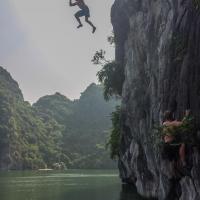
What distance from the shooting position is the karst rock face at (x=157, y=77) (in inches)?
1011

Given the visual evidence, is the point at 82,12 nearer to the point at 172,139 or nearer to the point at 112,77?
the point at 172,139

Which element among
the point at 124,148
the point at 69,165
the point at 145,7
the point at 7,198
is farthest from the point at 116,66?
the point at 69,165

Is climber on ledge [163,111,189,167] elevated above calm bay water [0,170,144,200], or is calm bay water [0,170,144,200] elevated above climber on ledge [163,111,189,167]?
climber on ledge [163,111,189,167]

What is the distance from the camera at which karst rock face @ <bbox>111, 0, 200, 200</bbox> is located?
25688 mm

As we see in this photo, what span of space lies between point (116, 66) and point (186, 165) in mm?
41167

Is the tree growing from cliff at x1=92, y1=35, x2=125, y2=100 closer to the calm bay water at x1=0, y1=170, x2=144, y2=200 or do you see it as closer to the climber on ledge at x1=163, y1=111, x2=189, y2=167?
the calm bay water at x1=0, y1=170, x2=144, y2=200

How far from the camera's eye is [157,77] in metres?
35.3

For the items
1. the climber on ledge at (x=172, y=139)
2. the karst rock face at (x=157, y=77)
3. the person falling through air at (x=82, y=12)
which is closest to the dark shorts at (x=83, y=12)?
the person falling through air at (x=82, y=12)

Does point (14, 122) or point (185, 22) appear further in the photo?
point (14, 122)

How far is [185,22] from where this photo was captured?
27.8 meters

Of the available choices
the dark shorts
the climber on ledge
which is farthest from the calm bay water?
the dark shorts

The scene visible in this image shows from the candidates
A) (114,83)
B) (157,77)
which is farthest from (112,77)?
(157,77)

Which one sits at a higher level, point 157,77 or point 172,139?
point 157,77

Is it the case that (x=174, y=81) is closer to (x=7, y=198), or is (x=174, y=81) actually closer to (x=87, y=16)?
(x=87, y=16)
